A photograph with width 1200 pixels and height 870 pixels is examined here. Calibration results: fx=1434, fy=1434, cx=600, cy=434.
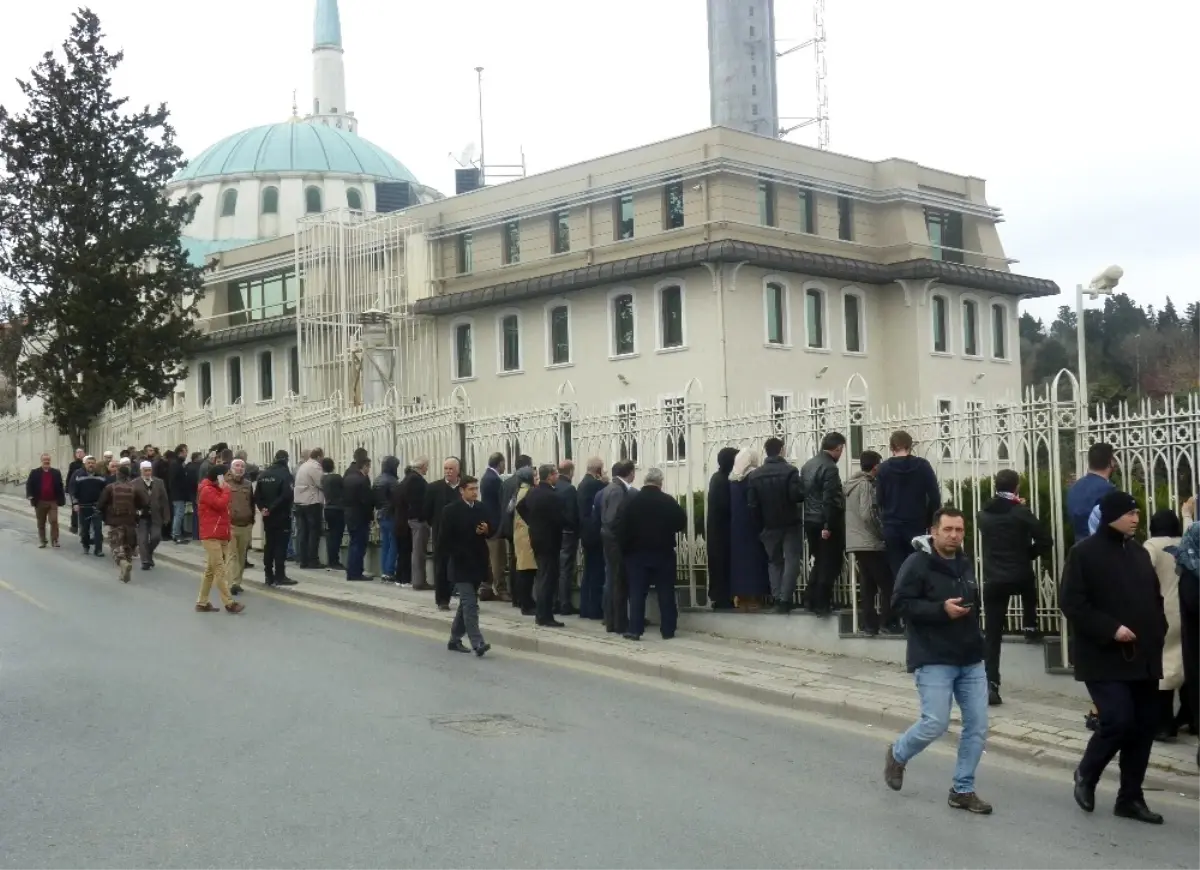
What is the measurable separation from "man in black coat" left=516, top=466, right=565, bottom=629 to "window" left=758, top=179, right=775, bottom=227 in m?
29.4

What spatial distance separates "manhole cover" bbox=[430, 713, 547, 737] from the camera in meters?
10.1

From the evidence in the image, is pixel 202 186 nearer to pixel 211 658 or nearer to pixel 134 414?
pixel 134 414

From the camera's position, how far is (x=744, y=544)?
1502 cm

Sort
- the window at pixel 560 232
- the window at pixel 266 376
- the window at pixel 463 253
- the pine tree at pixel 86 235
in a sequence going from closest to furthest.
Result: the pine tree at pixel 86 235 < the window at pixel 560 232 < the window at pixel 463 253 < the window at pixel 266 376

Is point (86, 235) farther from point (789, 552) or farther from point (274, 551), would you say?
point (789, 552)

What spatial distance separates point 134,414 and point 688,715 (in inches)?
1135

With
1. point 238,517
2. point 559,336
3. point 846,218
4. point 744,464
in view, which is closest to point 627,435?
point 744,464

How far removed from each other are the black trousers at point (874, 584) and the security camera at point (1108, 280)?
14073 millimetres

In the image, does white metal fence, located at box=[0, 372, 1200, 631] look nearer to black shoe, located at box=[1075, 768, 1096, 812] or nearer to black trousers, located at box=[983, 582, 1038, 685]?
black trousers, located at box=[983, 582, 1038, 685]

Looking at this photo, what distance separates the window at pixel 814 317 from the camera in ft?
150

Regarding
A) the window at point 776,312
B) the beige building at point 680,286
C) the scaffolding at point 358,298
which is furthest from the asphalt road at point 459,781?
the scaffolding at point 358,298

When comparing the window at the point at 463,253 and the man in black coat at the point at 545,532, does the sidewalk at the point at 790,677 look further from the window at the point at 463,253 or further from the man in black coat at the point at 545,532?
the window at the point at 463,253

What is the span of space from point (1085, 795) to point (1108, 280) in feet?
63.2

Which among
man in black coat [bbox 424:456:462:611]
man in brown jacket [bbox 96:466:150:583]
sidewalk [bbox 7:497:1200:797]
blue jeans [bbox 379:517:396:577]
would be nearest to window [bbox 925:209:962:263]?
blue jeans [bbox 379:517:396:577]
